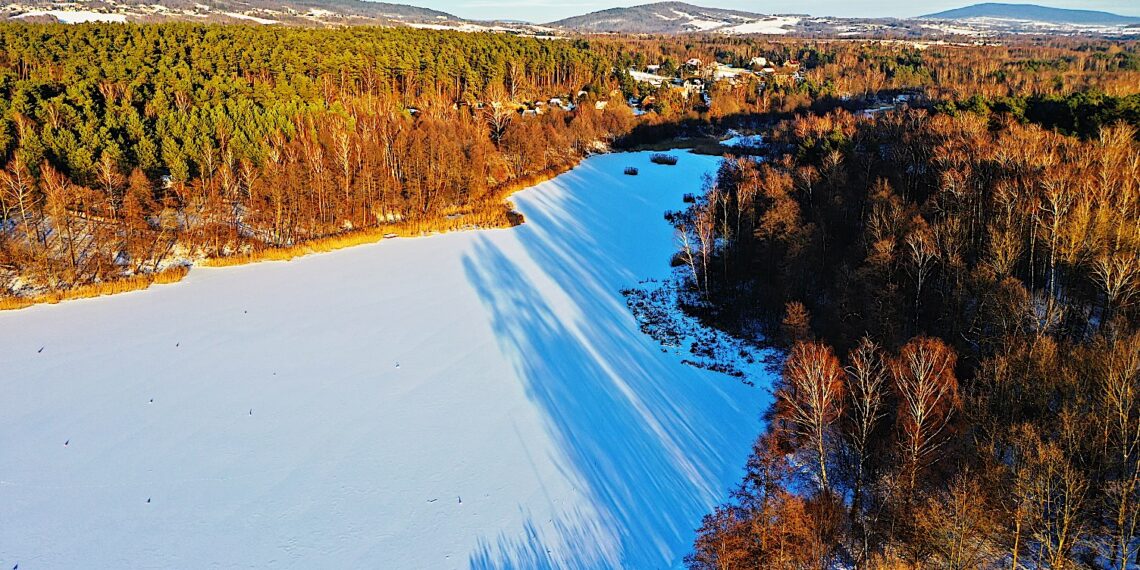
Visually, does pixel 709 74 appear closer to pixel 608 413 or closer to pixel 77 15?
pixel 608 413

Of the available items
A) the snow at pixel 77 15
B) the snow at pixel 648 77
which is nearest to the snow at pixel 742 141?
the snow at pixel 648 77

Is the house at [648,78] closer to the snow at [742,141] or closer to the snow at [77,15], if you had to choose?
the snow at [742,141]

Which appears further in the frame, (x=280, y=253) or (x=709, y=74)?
(x=709, y=74)

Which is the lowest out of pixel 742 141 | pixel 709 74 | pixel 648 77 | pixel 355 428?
pixel 355 428

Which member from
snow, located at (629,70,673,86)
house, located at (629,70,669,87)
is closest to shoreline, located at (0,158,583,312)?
house, located at (629,70,669,87)

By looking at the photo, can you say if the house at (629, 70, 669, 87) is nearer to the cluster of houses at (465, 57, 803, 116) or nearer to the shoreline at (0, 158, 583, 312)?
the cluster of houses at (465, 57, 803, 116)

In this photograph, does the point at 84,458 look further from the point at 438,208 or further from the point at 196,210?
the point at 438,208

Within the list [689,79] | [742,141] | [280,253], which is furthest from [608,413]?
[689,79]

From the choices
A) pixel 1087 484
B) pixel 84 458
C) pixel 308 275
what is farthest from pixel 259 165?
pixel 1087 484
